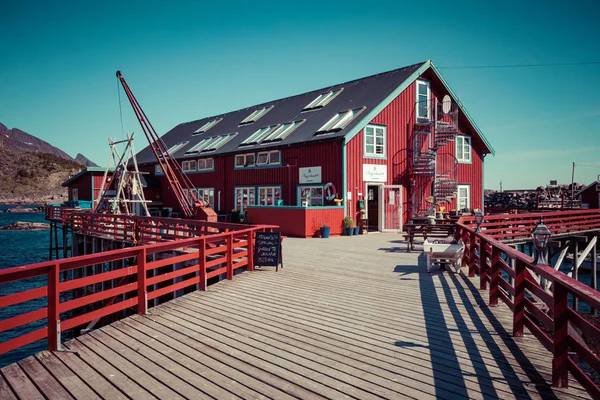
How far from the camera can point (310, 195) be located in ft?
71.2

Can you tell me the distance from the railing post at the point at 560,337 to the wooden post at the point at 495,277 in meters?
3.08

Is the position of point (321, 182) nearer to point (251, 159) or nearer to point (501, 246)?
point (251, 159)

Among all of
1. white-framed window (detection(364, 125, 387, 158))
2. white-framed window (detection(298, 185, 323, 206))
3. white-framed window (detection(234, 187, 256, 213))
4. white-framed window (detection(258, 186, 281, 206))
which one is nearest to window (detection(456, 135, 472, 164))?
white-framed window (detection(364, 125, 387, 158))

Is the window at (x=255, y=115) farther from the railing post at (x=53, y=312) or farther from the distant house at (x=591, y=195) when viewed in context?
the distant house at (x=591, y=195)

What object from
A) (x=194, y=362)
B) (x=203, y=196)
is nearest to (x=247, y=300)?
(x=194, y=362)

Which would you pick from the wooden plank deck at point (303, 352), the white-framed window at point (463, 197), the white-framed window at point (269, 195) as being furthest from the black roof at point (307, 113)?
the wooden plank deck at point (303, 352)

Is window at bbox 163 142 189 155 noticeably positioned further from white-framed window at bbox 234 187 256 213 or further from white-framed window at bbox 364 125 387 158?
white-framed window at bbox 364 125 387 158

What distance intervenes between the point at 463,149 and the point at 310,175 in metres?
10.6

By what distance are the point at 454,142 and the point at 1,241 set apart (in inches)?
1606

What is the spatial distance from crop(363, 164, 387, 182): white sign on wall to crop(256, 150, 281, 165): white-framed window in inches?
204

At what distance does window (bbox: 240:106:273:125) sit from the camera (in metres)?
30.3

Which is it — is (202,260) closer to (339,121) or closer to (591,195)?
(339,121)

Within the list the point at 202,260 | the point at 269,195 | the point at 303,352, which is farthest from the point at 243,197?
the point at 303,352

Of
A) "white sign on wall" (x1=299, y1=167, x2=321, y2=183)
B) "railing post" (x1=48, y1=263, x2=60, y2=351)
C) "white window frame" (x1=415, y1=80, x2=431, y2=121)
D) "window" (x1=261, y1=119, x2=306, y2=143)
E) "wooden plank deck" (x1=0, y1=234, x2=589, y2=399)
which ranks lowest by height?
"wooden plank deck" (x1=0, y1=234, x2=589, y2=399)
